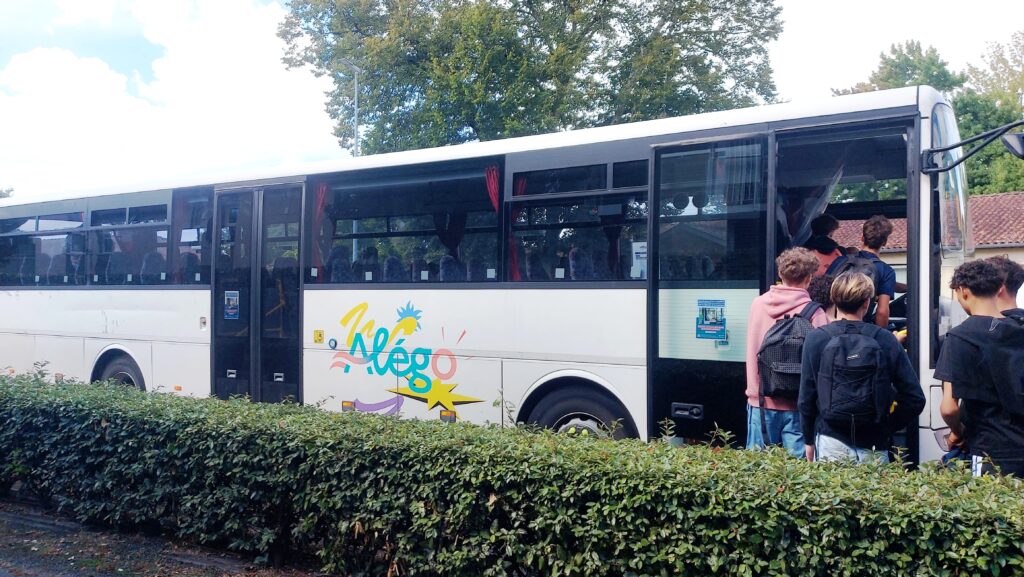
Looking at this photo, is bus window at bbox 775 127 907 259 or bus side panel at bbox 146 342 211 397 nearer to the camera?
bus window at bbox 775 127 907 259

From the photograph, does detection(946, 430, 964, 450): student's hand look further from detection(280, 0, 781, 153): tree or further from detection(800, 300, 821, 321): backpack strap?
detection(280, 0, 781, 153): tree

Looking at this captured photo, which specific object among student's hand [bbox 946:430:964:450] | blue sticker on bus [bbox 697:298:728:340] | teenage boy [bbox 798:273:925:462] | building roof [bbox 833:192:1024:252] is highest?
building roof [bbox 833:192:1024:252]

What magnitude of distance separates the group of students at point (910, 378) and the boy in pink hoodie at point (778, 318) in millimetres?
232

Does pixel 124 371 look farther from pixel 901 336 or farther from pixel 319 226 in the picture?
pixel 901 336

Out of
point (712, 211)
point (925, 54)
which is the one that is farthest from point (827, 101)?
point (925, 54)

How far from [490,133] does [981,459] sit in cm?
2296

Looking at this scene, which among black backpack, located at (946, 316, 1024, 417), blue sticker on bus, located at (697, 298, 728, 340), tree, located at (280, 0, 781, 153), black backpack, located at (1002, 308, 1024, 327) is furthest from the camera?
tree, located at (280, 0, 781, 153)

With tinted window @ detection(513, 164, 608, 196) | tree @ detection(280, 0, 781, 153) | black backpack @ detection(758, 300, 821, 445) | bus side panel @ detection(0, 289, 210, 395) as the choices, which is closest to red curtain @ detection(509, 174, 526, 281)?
tinted window @ detection(513, 164, 608, 196)

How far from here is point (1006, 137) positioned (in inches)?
230

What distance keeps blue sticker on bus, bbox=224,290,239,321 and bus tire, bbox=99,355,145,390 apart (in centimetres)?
210

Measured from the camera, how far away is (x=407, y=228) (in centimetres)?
912

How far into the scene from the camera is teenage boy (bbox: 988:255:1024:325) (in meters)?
4.55

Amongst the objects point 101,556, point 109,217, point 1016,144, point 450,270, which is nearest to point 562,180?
point 450,270

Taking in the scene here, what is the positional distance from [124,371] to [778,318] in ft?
32.5
